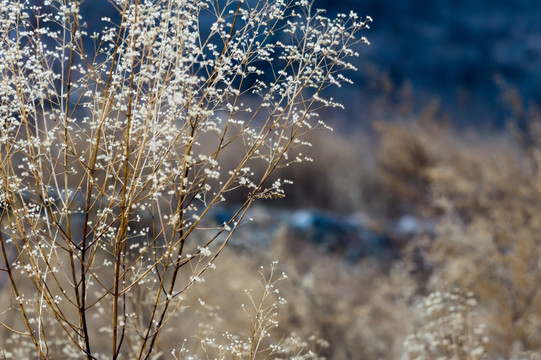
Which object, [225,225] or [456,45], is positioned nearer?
[225,225]

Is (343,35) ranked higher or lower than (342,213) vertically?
lower

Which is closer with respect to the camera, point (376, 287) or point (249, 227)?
point (376, 287)

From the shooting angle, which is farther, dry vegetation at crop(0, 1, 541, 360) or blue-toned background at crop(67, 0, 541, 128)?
blue-toned background at crop(67, 0, 541, 128)

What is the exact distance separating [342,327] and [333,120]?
10.2 metres

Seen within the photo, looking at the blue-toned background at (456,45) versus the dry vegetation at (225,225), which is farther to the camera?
the blue-toned background at (456,45)

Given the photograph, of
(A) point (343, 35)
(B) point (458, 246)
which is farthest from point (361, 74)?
(A) point (343, 35)

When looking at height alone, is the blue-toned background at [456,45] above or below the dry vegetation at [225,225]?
above

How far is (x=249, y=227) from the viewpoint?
9.07 metres

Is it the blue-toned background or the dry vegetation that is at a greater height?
the blue-toned background

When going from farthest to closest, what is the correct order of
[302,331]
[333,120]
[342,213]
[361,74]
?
[361,74] < [333,120] < [342,213] < [302,331]

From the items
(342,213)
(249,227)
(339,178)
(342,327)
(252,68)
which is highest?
(339,178)

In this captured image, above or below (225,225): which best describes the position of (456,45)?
above

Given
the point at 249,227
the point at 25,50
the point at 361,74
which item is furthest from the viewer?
the point at 361,74

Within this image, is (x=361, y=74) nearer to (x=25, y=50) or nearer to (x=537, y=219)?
(x=537, y=219)
